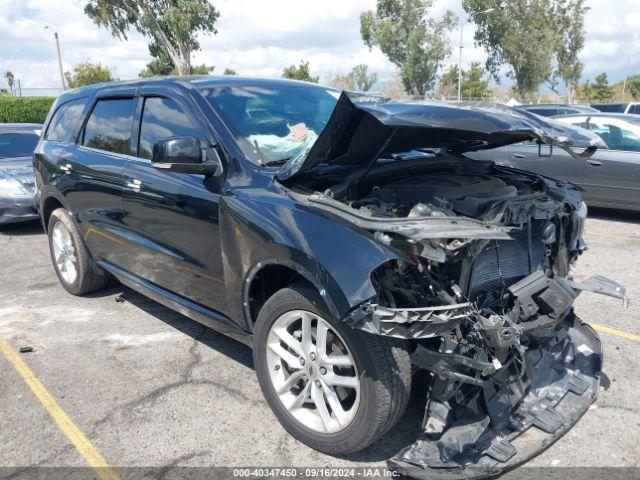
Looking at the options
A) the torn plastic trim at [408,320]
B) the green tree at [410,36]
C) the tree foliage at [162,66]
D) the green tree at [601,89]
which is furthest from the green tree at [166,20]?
the green tree at [601,89]

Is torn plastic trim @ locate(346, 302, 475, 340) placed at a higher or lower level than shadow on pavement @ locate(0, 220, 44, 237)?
higher

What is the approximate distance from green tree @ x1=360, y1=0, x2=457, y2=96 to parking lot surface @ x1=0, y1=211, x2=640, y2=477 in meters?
35.2

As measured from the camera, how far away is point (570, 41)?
39344 mm

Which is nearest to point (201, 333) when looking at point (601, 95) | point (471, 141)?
point (471, 141)

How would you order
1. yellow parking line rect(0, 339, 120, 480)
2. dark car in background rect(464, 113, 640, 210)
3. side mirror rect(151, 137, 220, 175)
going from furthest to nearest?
dark car in background rect(464, 113, 640, 210), side mirror rect(151, 137, 220, 175), yellow parking line rect(0, 339, 120, 480)

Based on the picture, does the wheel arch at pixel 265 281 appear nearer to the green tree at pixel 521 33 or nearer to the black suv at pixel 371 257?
the black suv at pixel 371 257

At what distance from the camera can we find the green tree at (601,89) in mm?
55250

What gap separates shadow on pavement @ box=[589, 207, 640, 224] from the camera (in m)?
8.30

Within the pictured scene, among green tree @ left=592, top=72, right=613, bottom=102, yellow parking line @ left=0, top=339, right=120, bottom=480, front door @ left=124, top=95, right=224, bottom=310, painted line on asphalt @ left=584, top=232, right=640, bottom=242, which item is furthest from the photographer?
green tree @ left=592, top=72, right=613, bottom=102

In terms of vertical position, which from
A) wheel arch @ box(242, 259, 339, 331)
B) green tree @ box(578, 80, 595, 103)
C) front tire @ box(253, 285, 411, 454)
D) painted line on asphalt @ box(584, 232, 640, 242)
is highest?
green tree @ box(578, 80, 595, 103)

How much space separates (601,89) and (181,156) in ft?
206

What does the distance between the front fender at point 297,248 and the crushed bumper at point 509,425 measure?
1.48 feet

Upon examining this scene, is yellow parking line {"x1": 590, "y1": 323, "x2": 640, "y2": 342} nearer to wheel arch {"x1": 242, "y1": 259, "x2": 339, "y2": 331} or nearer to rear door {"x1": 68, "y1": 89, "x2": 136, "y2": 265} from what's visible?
wheel arch {"x1": 242, "y1": 259, "x2": 339, "y2": 331}

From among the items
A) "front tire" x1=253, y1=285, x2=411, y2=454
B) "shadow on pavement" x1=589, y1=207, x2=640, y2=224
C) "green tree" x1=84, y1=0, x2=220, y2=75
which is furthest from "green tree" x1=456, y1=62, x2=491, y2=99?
"front tire" x1=253, y1=285, x2=411, y2=454
